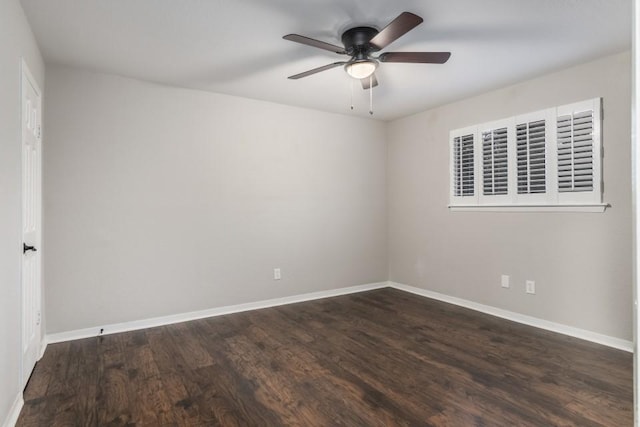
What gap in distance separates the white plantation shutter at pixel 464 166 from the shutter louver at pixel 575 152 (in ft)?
2.91

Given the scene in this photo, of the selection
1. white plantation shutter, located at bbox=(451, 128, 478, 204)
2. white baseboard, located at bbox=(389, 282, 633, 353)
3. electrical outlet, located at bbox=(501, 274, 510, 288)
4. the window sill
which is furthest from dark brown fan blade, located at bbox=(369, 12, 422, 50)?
white baseboard, located at bbox=(389, 282, 633, 353)

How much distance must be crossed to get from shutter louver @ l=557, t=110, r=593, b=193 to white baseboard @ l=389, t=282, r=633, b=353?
1.24 m

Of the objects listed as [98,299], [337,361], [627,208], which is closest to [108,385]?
[98,299]

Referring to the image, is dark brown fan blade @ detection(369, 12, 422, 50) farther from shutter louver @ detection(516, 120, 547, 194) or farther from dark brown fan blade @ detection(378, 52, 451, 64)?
shutter louver @ detection(516, 120, 547, 194)

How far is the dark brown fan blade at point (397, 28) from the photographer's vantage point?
6.47 ft

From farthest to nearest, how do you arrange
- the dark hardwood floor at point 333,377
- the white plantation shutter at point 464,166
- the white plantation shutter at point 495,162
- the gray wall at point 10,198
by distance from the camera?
the white plantation shutter at point 464,166, the white plantation shutter at point 495,162, the dark hardwood floor at point 333,377, the gray wall at point 10,198

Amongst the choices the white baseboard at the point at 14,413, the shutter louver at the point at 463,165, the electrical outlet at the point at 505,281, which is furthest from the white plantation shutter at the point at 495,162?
the white baseboard at the point at 14,413

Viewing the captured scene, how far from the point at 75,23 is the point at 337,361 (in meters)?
2.98

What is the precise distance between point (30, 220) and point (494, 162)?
164 inches

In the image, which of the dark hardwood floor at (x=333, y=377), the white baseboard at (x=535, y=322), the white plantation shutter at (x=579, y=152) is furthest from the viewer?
the white plantation shutter at (x=579, y=152)

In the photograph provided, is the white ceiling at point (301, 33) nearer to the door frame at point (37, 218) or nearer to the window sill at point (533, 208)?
the door frame at point (37, 218)

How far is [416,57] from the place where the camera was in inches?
99.8

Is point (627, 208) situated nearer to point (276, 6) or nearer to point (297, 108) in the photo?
point (276, 6)

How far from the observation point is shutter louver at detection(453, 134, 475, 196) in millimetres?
4074
